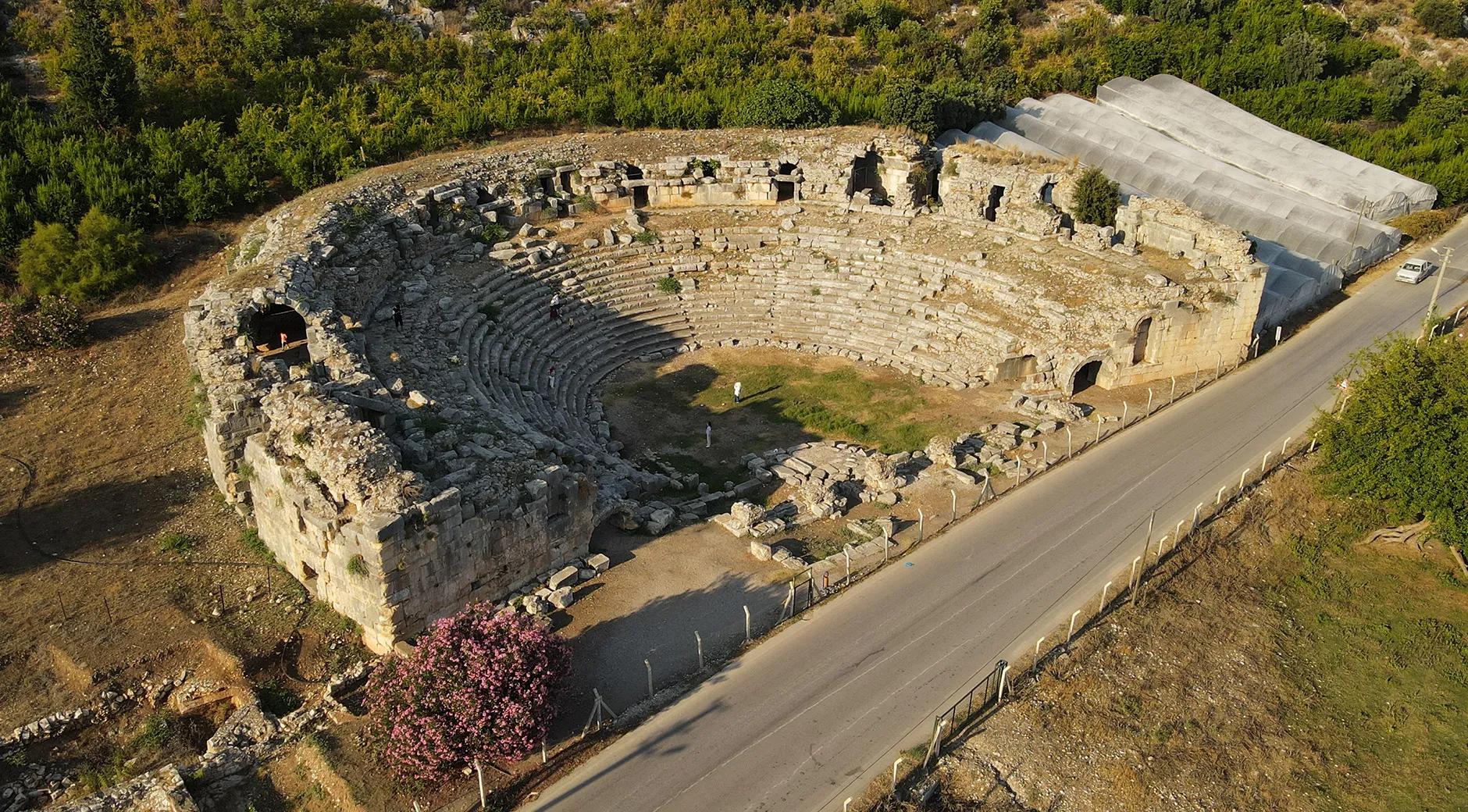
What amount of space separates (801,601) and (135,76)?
32.2 m

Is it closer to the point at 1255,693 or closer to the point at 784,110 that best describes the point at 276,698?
the point at 1255,693

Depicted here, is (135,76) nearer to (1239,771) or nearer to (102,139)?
(102,139)

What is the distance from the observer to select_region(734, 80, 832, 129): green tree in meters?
38.1

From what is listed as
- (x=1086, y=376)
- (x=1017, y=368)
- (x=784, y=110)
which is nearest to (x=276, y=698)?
(x=1017, y=368)

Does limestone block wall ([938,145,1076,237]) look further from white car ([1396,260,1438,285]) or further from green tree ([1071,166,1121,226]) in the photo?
white car ([1396,260,1438,285])

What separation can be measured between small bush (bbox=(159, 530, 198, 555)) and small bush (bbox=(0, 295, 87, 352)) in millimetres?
9106

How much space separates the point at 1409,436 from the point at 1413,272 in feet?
51.7

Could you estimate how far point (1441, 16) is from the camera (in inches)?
1978

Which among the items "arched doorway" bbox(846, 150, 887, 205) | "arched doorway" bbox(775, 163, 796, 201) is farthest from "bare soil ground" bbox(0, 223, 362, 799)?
"arched doorway" bbox(846, 150, 887, 205)

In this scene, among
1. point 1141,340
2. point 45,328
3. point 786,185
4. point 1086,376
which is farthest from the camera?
point 786,185

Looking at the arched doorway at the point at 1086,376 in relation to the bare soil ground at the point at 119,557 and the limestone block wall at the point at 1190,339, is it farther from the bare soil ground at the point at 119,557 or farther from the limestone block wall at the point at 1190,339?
the bare soil ground at the point at 119,557

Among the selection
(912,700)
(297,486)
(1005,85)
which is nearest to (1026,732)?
(912,700)

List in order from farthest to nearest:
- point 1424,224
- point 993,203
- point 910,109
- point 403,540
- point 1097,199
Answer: point 910,109
point 1424,224
point 993,203
point 1097,199
point 403,540

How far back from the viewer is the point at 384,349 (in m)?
23.2
